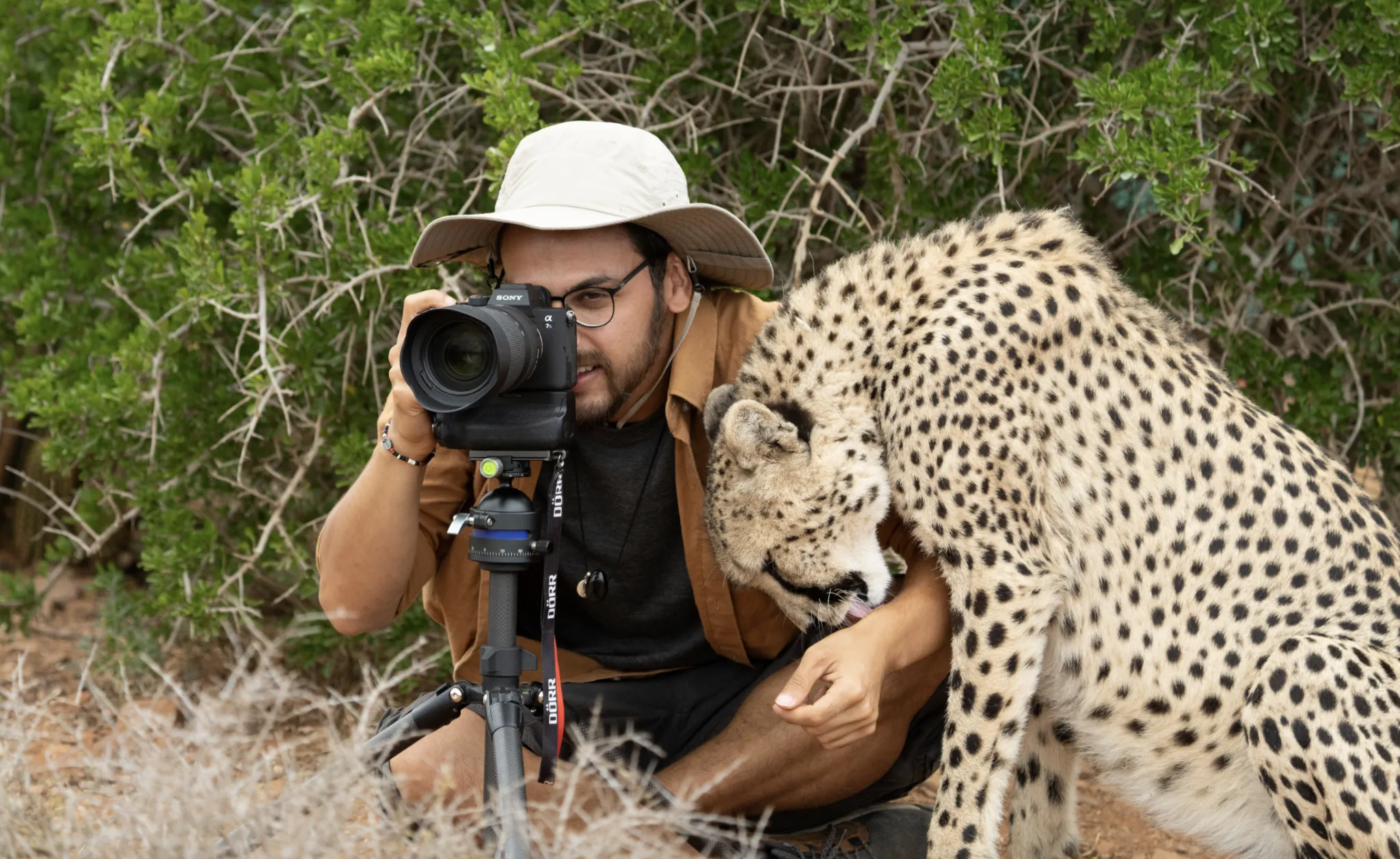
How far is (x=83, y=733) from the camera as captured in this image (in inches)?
148

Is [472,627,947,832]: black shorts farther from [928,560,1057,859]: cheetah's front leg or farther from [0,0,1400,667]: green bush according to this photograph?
[0,0,1400,667]: green bush

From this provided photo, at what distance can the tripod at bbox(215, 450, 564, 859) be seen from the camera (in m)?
2.09

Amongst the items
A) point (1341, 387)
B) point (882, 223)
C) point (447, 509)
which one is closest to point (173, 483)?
point (447, 509)

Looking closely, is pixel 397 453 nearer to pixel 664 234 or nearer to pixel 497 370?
pixel 497 370

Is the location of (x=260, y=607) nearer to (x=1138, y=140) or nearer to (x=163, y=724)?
(x=163, y=724)

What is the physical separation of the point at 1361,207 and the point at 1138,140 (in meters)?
1.14

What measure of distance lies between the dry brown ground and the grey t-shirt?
2.31 ft

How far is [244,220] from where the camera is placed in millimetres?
3232

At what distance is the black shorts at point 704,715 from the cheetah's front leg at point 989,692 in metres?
0.45

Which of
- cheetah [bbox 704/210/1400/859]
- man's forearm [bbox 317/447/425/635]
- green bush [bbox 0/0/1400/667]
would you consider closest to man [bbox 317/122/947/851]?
man's forearm [bbox 317/447/425/635]

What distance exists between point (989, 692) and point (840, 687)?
0.29m

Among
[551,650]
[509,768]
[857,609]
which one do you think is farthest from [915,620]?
[509,768]

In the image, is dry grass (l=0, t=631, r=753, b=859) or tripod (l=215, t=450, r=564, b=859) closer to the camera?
dry grass (l=0, t=631, r=753, b=859)

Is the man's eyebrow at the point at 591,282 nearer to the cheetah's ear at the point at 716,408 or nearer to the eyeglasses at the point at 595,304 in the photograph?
the eyeglasses at the point at 595,304
